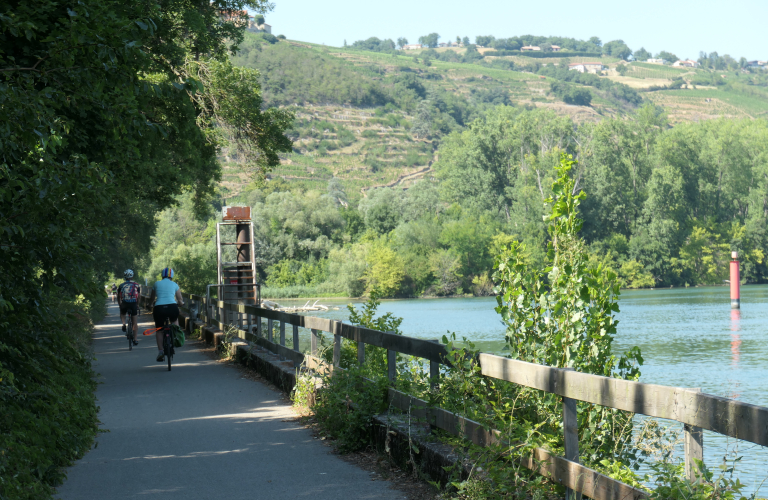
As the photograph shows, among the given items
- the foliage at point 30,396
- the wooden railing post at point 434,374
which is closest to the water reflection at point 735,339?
the wooden railing post at point 434,374

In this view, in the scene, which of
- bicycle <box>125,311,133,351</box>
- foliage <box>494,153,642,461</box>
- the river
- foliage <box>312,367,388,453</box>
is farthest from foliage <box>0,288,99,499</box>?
bicycle <box>125,311,133,351</box>

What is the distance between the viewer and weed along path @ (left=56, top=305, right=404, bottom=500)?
6.06 meters

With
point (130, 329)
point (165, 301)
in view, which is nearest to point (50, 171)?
point (165, 301)

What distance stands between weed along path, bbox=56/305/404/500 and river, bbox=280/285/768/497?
10.4ft

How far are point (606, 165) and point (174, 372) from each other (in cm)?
7775

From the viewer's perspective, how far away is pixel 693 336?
3756 centimetres

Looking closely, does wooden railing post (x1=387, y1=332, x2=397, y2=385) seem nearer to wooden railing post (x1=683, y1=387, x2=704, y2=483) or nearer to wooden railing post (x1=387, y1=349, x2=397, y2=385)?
wooden railing post (x1=387, y1=349, x2=397, y2=385)

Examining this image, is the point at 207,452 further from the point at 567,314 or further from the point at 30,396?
the point at 567,314

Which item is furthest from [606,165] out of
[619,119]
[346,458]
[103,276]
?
[346,458]

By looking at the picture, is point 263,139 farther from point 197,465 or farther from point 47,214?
point 47,214

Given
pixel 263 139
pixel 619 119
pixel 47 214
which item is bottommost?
pixel 47 214

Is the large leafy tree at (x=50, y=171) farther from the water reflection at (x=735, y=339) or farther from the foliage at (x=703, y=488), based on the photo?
the water reflection at (x=735, y=339)

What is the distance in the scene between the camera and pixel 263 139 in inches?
787

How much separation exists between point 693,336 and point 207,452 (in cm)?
3425
